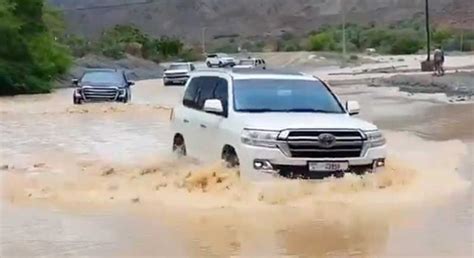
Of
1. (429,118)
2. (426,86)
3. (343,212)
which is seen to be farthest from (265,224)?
(426,86)

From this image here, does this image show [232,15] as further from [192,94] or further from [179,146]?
[179,146]

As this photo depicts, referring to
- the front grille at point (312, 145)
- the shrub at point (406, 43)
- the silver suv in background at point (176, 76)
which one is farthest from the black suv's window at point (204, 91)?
the shrub at point (406, 43)

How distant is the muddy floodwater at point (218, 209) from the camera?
10859 mm

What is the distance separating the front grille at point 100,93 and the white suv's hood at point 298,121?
25318mm

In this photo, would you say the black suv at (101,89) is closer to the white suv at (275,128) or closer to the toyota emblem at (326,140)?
the white suv at (275,128)

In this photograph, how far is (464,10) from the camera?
16062 cm

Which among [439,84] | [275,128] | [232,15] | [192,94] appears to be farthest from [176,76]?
[232,15]

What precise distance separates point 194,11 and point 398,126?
468 feet

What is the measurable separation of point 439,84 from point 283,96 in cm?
3842

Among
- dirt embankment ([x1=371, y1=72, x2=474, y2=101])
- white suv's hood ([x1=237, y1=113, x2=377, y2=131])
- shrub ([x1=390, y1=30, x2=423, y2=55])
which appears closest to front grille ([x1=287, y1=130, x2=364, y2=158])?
white suv's hood ([x1=237, y1=113, x2=377, y2=131])

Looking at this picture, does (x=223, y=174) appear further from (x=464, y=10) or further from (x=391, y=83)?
(x=464, y=10)

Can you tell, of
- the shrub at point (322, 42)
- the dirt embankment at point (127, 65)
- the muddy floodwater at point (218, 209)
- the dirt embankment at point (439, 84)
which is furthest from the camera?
the shrub at point (322, 42)

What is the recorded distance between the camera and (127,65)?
95.2 meters

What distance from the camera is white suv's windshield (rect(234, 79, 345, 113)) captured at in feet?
48.7
